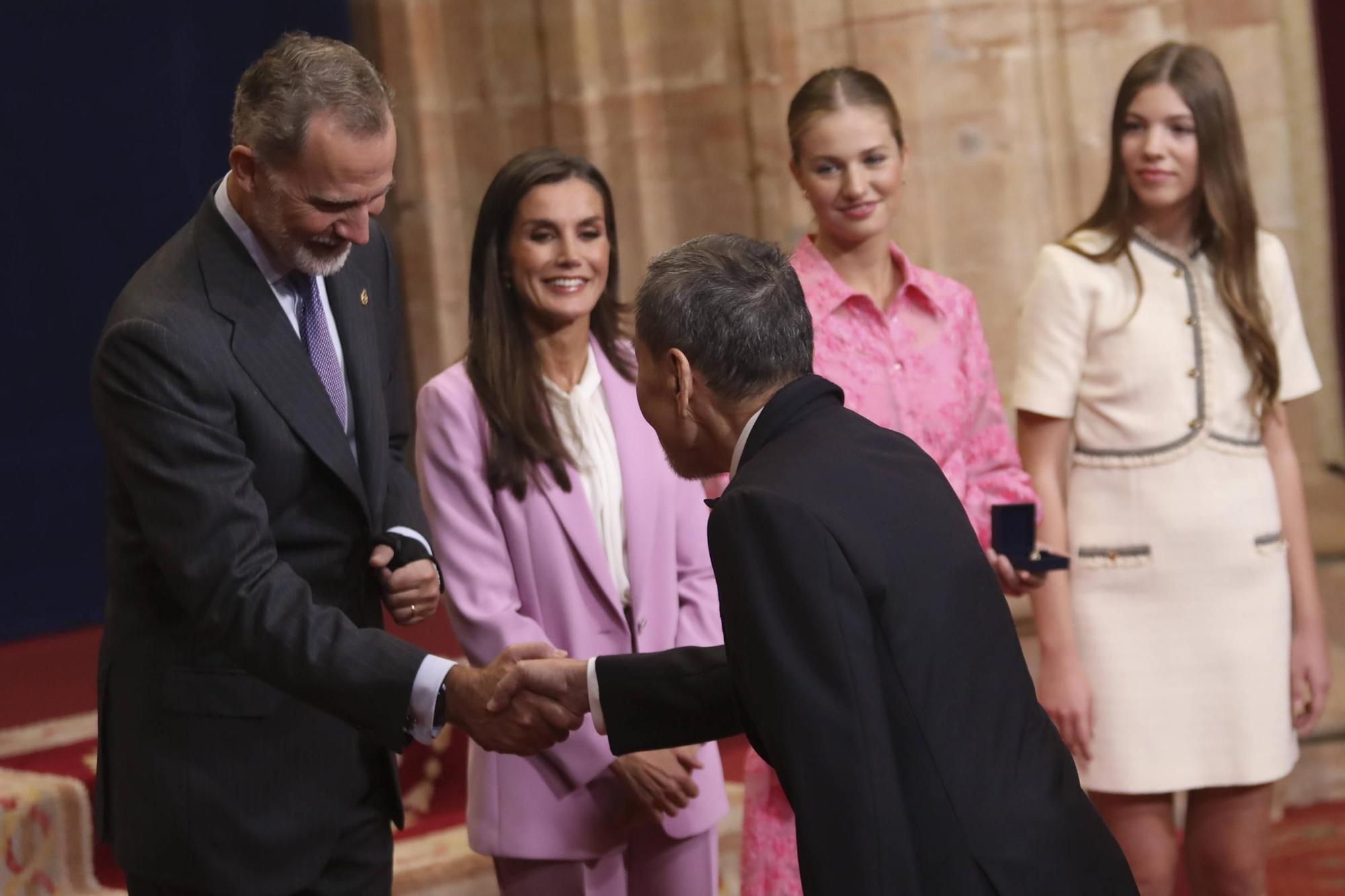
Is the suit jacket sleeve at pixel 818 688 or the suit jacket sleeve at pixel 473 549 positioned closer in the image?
the suit jacket sleeve at pixel 818 688

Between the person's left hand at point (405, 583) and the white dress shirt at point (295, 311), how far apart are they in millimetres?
58

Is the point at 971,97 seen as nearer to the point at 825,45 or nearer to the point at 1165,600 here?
the point at 825,45

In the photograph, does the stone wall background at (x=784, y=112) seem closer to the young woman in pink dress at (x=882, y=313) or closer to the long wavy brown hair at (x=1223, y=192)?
the long wavy brown hair at (x=1223, y=192)

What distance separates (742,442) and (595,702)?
0.58 meters

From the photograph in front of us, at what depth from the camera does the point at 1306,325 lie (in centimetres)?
562

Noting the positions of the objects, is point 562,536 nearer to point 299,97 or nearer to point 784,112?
point 299,97

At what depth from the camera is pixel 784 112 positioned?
202 inches

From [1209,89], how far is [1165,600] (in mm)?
1031

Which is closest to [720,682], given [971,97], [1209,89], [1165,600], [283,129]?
[283,129]

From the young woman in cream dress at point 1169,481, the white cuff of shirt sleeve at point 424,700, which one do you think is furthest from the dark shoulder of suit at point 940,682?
the young woman in cream dress at point 1169,481

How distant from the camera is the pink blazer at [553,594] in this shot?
9.27 ft

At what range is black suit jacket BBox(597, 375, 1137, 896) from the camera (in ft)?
6.05

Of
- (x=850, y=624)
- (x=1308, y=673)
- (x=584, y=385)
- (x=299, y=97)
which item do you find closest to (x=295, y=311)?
(x=299, y=97)

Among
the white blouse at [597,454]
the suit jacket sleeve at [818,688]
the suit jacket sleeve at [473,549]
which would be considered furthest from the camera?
the white blouse at [597,454]
